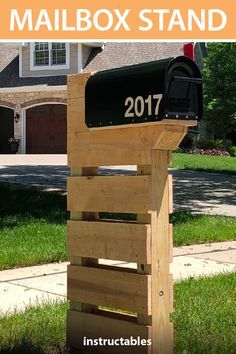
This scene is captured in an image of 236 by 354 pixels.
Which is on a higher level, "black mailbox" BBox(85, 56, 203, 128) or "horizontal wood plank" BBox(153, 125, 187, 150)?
"black mailbox" BBox(85, 56, 203, 128)

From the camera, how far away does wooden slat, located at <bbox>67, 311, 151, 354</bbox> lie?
371cm

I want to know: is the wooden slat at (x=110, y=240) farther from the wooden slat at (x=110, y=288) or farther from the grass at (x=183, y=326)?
the grass at (x=183, y=326)

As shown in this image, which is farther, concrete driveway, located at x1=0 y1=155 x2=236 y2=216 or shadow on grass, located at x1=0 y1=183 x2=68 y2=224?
concrete driveway, located at x1=0 y1=155 x2=236 y2=216

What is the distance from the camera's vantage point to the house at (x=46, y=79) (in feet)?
104

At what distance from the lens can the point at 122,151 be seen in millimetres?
3814

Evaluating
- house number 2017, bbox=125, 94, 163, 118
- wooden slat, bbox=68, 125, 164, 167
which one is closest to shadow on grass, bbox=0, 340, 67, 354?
wooden slat, bbox=68, 125, 164, 167

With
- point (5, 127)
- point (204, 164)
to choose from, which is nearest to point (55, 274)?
point (204, 164)

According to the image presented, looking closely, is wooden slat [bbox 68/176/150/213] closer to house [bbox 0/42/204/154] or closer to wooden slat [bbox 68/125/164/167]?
wooden slat [bbox 68/125/164/167]

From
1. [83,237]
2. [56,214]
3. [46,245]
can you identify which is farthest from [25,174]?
[83,237]

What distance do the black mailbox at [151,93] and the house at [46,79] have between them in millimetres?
27689

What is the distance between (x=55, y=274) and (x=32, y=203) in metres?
5.03

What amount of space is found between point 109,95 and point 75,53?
28304mm

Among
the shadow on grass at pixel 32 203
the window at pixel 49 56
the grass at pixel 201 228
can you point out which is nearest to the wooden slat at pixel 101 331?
the grass at pixel 201 228

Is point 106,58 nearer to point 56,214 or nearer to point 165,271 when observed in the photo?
point 56,214
